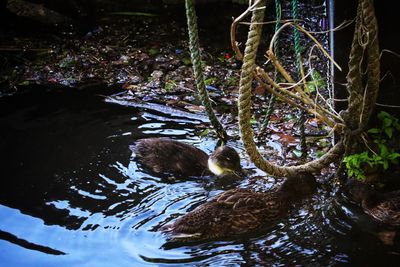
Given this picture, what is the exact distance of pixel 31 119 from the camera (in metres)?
6.38

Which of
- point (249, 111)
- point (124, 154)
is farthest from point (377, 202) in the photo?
point (124, 154)

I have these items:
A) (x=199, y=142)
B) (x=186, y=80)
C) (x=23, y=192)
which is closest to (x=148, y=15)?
(x=186, y=80)

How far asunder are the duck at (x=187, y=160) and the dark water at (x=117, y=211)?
128 mm

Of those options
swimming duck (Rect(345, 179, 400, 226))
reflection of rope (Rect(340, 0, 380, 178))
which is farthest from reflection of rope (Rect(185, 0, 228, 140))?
swimming duck (Rect(345, 179, 400, 226))

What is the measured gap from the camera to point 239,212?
14.1ft

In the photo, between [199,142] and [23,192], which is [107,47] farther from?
[23,192]

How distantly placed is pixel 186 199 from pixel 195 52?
143 cm

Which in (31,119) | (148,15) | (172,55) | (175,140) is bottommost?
(175,140)

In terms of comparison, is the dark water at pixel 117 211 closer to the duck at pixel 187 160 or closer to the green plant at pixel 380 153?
the duck at pixel 187 160

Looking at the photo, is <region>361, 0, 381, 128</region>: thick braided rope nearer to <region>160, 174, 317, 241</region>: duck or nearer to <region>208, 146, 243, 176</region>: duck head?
<region>160, 174, 317, 241</region>: duck

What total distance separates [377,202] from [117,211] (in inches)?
83.9

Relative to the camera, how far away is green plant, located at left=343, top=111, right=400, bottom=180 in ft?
14.1

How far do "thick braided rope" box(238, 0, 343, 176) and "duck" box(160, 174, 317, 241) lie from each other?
20 cm

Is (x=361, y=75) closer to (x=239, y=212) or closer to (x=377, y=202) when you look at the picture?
(x=377, y=202)
